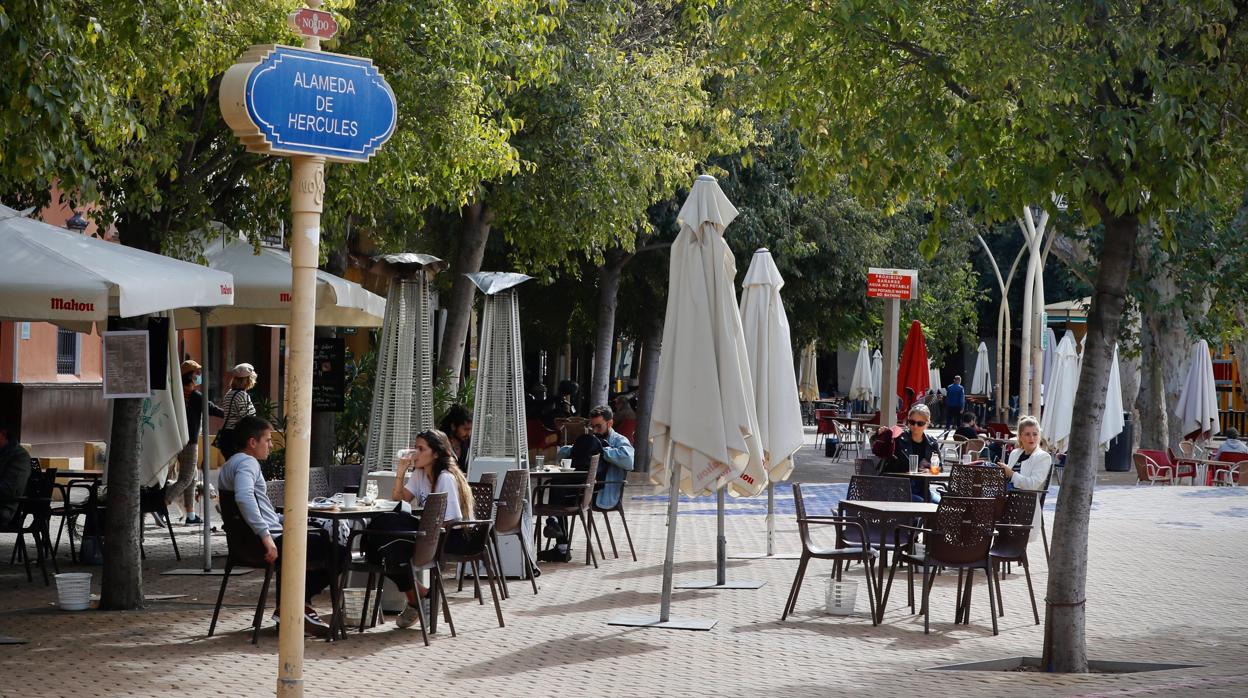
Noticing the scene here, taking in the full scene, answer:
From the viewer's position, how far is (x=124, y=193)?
39.2ft

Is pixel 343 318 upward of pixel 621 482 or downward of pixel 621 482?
upward

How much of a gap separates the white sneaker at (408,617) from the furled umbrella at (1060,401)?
606 inches

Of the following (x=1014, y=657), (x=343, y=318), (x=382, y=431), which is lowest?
(x=1014, y=657)

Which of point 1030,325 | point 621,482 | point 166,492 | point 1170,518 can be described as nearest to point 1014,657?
point 621,482

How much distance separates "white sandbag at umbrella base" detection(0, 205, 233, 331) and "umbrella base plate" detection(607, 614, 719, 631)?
371 cm

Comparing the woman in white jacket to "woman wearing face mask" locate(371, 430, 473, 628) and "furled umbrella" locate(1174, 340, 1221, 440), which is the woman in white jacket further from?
"furled umbrella" locate(1174, 340, 1221, 440)

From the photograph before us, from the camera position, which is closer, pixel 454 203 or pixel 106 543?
pixel 106 543

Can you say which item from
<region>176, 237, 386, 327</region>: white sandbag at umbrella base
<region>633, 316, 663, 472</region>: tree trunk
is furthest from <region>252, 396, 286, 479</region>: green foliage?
<region>633, 316, 663, 472</region>: tree trunk

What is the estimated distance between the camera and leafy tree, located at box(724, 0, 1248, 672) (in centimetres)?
858

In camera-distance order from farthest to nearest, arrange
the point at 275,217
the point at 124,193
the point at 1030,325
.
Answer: the point at 1030,325 → the point at 275,217 → the point at 124,193

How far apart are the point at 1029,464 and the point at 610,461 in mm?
4070

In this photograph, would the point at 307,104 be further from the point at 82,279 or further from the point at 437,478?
the point at 437,478

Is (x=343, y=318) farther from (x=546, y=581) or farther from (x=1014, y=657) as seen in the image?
(x=1014, y=657)

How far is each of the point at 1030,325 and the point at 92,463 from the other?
21826mm
